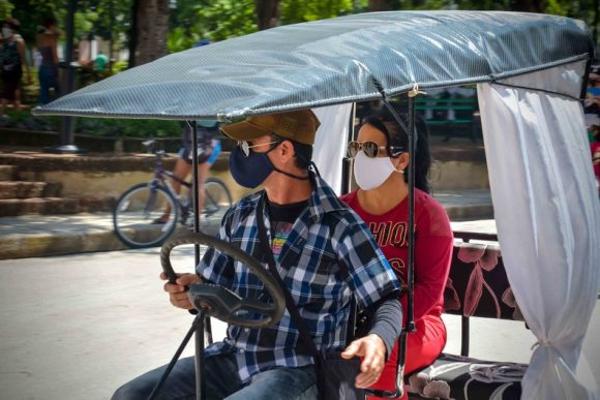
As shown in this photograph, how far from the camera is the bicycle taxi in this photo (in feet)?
9.93

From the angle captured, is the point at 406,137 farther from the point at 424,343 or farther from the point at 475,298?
the point at 475,298

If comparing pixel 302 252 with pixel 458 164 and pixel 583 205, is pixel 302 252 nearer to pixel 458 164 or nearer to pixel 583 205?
pixel 583 205

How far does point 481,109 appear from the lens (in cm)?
384

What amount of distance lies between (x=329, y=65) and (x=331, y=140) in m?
2.23

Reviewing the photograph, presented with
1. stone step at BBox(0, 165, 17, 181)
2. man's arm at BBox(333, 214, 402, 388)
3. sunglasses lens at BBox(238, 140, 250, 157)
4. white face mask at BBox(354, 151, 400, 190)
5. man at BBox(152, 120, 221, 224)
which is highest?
sunglasses lens at BBox(238, 140, 250, 157)

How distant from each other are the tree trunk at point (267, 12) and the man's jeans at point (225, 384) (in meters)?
13.2

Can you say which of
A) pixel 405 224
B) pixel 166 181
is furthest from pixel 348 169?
pixel 166 181

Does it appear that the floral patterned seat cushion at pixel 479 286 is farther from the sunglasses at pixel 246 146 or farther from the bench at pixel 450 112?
the bench at pixel 450 112

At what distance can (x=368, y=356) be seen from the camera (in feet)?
8.91

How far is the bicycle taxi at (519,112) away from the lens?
9.93 ft

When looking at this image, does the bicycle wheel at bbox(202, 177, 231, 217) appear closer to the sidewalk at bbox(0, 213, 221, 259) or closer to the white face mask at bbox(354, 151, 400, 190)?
the sidewalk at bbox(0, 213, 221, 259)

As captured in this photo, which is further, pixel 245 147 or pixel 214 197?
pixel 214 197

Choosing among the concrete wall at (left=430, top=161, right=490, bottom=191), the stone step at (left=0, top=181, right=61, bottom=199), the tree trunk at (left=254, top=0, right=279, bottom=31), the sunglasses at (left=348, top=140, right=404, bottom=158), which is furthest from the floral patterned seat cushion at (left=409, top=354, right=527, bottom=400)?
the concrete wall at (left=430, top=161, right=490, bottom=191)

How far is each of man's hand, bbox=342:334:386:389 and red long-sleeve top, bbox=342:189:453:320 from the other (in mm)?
1092
